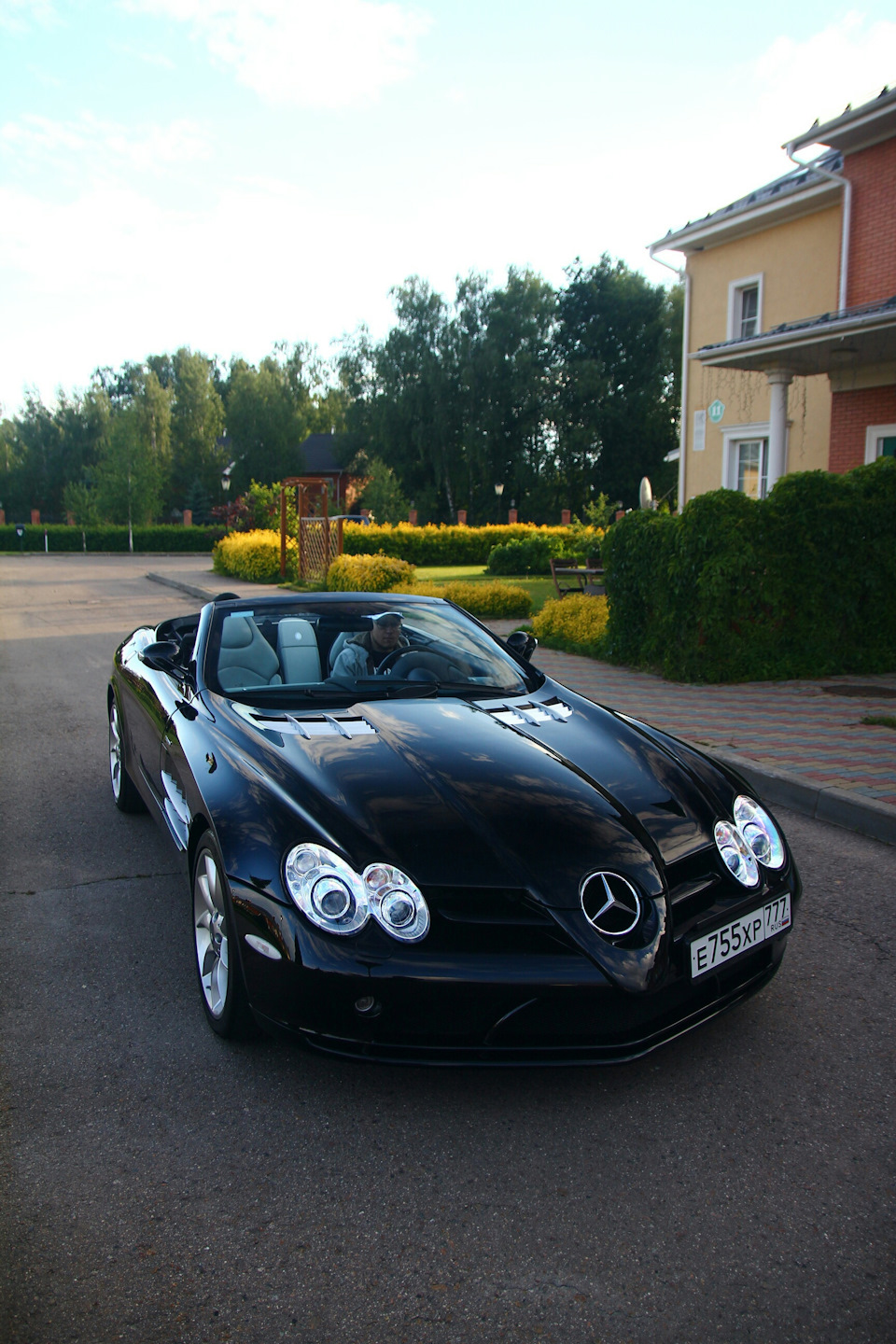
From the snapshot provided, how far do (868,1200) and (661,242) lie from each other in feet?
73.2

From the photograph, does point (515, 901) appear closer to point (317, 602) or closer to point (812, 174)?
point (317, 602)

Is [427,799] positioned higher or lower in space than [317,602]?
lower

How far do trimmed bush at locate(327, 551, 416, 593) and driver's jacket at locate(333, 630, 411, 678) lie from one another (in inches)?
489

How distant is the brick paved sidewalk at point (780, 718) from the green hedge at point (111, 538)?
44.8m

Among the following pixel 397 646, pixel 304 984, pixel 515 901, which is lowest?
pixel 304 984

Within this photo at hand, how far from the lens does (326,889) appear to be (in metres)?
2.55

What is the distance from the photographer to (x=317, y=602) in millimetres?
4676

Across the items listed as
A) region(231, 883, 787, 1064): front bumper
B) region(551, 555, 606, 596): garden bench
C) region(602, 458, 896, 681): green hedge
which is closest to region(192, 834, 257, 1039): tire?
region(231, 883, 787, 1064): front bumper

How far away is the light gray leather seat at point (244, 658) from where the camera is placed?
13.2 ft

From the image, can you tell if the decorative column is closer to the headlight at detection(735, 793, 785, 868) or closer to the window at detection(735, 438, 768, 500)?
the window at detection(735, 438, 768, 500)

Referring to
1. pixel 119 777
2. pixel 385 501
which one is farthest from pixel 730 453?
pixel 385 501

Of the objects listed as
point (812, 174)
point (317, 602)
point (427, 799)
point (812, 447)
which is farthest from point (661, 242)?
point (427, 799)

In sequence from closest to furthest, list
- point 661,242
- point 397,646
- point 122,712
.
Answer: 1. point 397,646
2. point 122,712
3. point 661,242

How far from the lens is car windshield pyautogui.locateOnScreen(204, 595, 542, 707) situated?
3979mm
